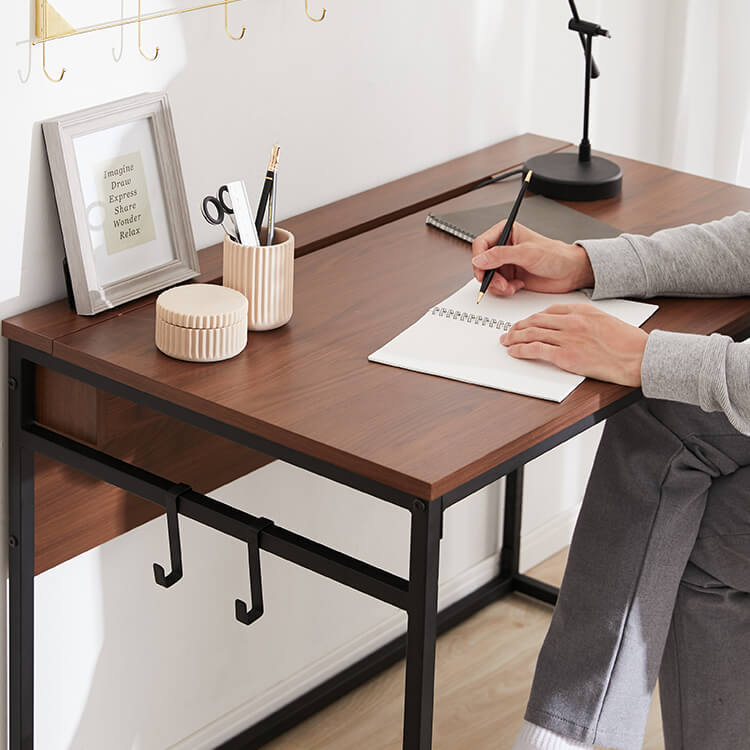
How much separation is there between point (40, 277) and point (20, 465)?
23 cm

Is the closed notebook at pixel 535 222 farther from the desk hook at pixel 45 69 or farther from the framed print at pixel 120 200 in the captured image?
the desk hook at pixel 45 69

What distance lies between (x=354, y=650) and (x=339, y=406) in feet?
3.41

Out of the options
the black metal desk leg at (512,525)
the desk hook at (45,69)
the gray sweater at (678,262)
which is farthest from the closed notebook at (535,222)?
the black metal desk leg at (512,525)

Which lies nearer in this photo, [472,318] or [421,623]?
[421,623]

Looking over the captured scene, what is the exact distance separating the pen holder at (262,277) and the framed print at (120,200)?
147 mm

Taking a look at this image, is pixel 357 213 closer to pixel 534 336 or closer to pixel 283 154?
pixel 283 154

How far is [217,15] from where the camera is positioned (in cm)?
159

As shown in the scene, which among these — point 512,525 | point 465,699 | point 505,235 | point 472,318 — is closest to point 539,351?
point 472,318

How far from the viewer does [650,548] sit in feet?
5.14

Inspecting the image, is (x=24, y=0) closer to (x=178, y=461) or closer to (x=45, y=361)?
(x=45, y=361)

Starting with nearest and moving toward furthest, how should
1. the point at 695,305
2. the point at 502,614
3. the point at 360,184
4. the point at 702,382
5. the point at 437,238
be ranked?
1. the point at 702,382
2. the point at 695,305
3. the point at 437,238
4. the point at 360,184
5. the point at 502,614

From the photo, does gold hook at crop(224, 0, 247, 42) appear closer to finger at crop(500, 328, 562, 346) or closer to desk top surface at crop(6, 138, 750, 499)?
desk top surface at crop(6, 138, 750, 499)

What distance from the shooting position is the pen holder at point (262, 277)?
4.59ft

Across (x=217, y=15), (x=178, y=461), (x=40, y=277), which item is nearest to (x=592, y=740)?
(x=178, y=461)
